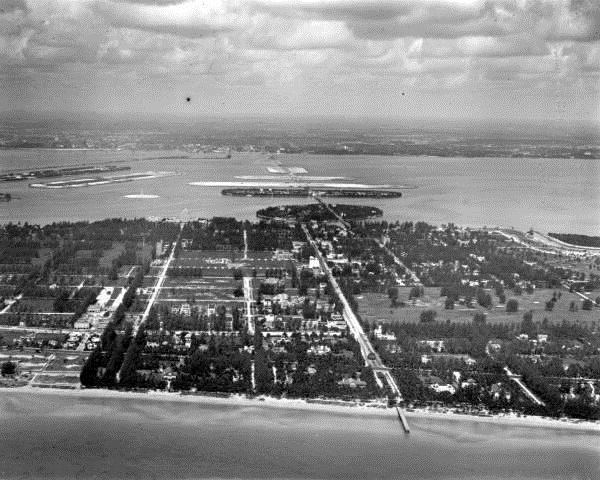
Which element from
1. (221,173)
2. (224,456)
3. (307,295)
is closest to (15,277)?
(307,295)

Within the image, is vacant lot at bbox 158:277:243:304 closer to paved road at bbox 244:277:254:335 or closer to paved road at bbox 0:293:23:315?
paved road at bbox 244:277:254:335

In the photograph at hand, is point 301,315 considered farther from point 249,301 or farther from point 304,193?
point 304,193

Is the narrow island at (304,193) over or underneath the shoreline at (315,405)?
over

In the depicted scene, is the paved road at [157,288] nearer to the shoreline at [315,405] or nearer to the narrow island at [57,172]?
the shoreline at [315,405]

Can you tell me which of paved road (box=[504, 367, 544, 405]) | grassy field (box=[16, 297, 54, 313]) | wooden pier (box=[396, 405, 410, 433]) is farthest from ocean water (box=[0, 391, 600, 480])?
grassy field (box=[16, 297, 54, 313])

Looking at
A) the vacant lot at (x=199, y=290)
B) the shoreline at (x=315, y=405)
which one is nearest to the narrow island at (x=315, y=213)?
the vacant lot at (x=199, y=290)
